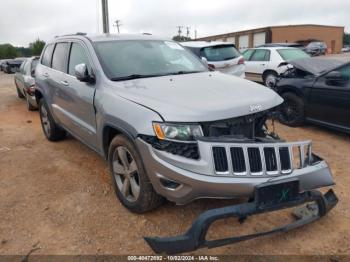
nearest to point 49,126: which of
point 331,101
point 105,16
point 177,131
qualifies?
point 177,131

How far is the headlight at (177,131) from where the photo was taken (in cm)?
279

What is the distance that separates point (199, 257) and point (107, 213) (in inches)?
45.7

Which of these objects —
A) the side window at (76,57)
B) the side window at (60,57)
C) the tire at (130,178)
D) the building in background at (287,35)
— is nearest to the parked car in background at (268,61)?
the side window at (60,57)

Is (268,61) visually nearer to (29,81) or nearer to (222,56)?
(222,56)

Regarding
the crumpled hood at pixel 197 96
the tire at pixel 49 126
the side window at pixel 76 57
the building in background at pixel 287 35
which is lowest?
the tire at pixel 49 126

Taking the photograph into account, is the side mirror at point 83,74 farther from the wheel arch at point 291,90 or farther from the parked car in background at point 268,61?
the parked car in background at point 268,61

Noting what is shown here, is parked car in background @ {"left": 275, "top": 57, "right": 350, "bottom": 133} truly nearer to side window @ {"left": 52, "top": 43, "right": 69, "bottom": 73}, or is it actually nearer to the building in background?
side window @ {"left": 52, "top": 43, "right": 69, "bottom": 73}

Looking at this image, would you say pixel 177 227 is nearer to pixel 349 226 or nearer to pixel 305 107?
pixel 349 226

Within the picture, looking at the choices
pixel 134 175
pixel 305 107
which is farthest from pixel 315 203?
pixel 305 107

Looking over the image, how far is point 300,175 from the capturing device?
2773 millimetres

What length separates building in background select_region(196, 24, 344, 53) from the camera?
125 feet

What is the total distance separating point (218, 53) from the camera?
8680 millimetres

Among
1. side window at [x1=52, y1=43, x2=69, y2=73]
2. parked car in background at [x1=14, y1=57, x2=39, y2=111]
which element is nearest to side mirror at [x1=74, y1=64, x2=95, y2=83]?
side window at [x1=52, y1=43, x2=69, y2=73]

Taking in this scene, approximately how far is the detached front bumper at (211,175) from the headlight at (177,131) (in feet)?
0.47
